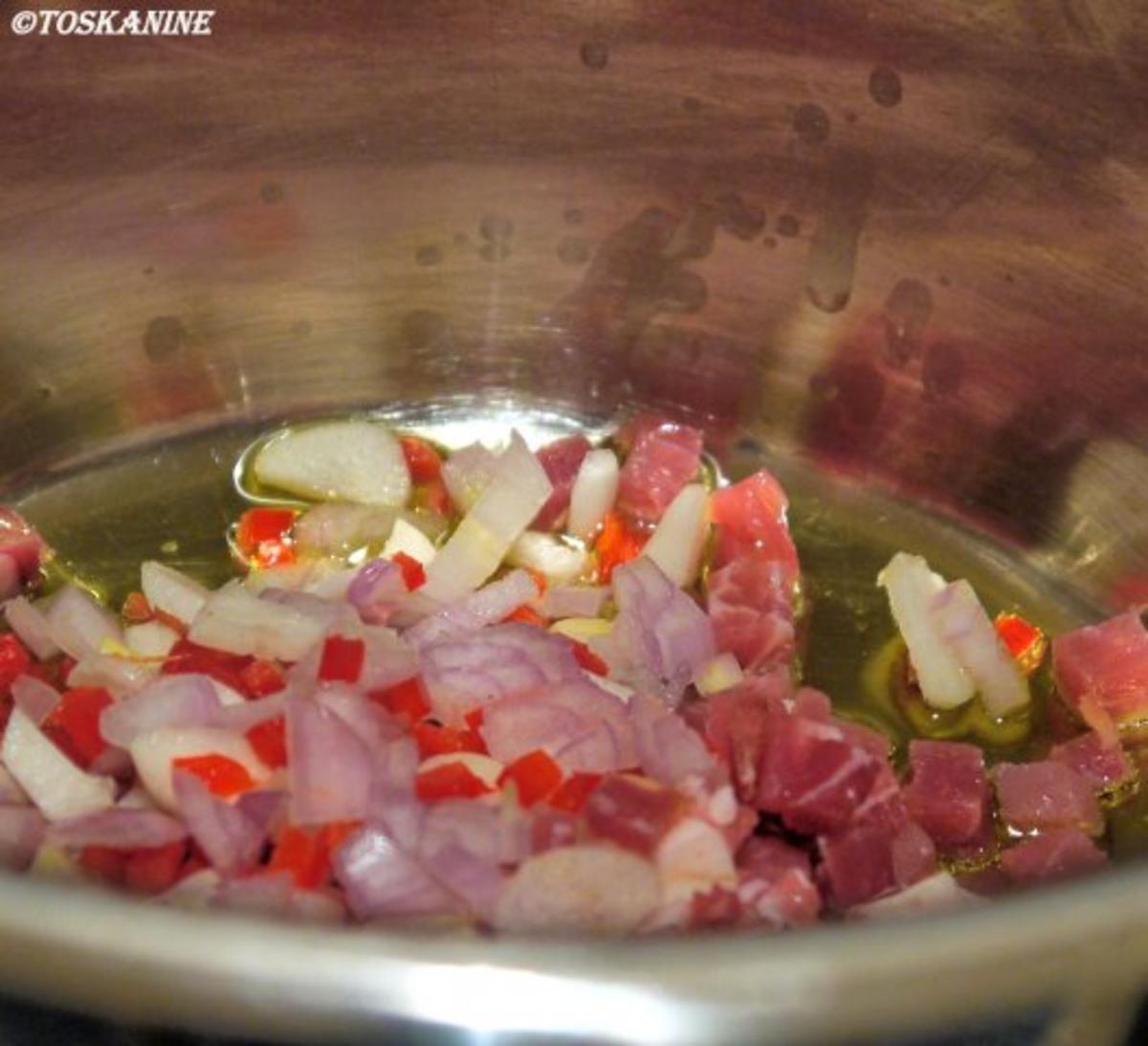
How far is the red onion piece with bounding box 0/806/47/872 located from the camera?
3.86ft

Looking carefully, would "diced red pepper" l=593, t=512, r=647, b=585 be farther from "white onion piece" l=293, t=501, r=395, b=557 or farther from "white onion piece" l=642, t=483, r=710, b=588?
"white onion piece" l=293, t=501, r=395, b=557

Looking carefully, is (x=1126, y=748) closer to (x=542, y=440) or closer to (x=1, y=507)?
(x=542, y=440)

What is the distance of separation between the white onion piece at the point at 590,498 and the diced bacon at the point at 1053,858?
461mm

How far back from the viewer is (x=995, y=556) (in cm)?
158

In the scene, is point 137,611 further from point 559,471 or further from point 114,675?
point 559,471

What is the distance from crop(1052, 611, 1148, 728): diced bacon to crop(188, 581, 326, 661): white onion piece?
0.58 m

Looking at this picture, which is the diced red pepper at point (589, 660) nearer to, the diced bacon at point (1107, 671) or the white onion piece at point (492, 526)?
the white onion piece at point (492, 526)

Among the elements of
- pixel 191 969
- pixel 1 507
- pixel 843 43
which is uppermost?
pixel 843 43

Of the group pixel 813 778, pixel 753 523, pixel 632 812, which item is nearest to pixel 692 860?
pixel 632 812

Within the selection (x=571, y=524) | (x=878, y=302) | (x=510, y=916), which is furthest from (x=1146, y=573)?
(x=510, y=916)

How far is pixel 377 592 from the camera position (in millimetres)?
1354

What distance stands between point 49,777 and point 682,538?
0.53m

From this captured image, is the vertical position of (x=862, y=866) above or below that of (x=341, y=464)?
below

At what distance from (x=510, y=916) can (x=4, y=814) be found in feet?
1.30
